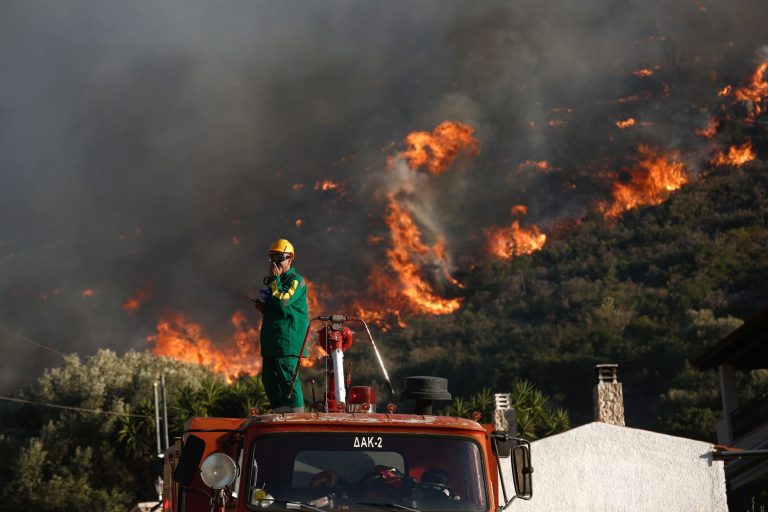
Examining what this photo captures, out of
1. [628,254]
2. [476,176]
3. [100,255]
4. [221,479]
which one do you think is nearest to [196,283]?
[100,255]

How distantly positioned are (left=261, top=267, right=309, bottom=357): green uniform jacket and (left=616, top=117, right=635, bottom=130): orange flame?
108 meters

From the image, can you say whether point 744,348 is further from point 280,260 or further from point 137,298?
point 137,298

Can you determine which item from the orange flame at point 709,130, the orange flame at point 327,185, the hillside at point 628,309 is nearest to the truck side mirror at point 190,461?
the hillside at point 628,309

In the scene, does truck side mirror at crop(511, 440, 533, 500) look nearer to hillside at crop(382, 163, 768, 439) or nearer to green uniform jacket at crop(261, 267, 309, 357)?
green uniform jacket at crop(261, 267, 309, 357)

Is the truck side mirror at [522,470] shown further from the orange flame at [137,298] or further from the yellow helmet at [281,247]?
the orange flame at [137,298]

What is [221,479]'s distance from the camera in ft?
25.3

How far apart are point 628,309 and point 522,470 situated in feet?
238

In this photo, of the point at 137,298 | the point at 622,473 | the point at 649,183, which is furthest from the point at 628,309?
the point at 622,473

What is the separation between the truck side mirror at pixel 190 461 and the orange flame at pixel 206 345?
83365 mm

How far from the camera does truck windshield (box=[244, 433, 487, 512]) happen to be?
7734 millimetres

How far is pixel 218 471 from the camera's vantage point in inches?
305

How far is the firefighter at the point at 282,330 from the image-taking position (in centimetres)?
1029

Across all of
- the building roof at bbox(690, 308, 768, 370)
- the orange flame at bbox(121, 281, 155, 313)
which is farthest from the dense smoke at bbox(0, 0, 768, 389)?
the building roof at bbox(690, 308, 768, 370)

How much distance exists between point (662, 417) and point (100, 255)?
74051mm
